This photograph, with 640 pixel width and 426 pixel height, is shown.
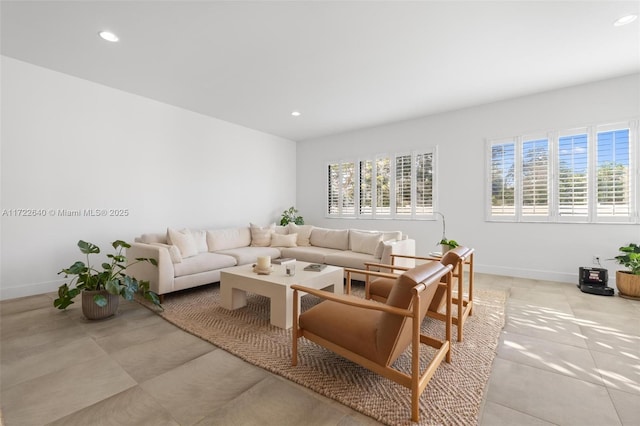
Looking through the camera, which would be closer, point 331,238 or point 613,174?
point 613,174

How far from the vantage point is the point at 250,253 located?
4477 millimetres

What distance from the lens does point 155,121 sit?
469 centimetres

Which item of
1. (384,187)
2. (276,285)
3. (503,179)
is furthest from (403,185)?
(276,285)

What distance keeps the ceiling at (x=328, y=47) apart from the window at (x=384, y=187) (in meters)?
1.43

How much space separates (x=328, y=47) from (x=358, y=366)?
3.23m

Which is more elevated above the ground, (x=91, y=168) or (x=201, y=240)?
(x=91, y=168)

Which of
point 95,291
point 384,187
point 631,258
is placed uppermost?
point 384,187

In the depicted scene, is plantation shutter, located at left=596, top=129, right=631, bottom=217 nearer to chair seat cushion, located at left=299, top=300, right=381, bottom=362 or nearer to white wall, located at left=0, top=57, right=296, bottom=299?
chair seat cushion, located at left=299, top=300, right=381, bottom=362

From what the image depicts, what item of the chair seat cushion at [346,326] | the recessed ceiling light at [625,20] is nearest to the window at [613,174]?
the recessed ceiling light at [625,20]

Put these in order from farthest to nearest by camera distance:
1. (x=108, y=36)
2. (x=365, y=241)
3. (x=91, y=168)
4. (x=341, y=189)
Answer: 1. (x=341, y=189)
2. (x=365, y=241)
3. (x=91, y=168)
4. (x=108, y=36)

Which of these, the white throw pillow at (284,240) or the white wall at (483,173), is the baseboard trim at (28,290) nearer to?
the white throw pillow at (284,240)

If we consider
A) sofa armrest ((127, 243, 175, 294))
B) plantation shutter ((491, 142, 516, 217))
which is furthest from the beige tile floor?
plantation shutter ((491, 142, 516, 217))

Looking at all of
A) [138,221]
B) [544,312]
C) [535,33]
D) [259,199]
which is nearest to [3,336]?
[138,221]

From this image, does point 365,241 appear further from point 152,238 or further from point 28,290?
point 28,290
